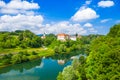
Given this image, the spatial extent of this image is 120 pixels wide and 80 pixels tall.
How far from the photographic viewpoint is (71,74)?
1351 inches

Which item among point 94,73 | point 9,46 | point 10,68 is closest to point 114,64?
point 94,73

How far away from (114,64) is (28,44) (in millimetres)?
92501

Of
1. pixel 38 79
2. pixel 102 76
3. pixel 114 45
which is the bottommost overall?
pixel 38 79

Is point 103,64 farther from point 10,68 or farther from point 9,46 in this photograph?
point 9,46

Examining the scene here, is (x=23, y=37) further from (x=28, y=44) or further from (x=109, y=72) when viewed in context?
(x=109, y=72)

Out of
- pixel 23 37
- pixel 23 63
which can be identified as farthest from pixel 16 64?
pixel 23 37

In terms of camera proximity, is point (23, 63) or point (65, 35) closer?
point (23, 63)

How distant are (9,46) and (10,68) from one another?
146 feet

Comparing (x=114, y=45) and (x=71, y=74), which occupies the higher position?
(x=114, y=45)

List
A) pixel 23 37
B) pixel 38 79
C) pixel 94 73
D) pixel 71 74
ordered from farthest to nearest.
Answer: pixel 23 37 → pixel 38 79 → pixel 71 74 → pixel 94 73

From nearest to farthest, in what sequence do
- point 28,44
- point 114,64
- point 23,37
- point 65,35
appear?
point 114,64, point 28,44, point 23,37, point 65,35

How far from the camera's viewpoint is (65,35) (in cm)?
17288

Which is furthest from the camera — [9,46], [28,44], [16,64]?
[28,44]

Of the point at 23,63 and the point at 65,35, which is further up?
the point at 65,35
